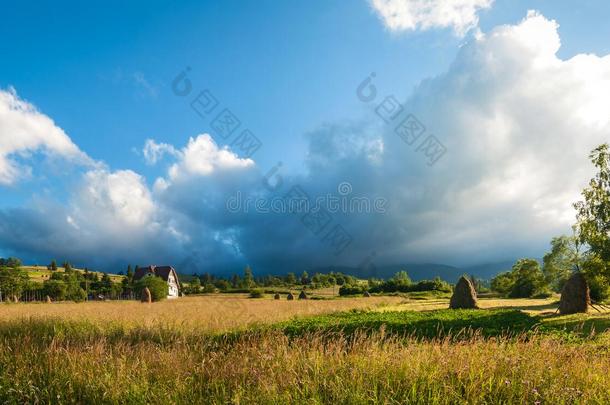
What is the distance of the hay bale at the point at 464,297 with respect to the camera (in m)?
31.3

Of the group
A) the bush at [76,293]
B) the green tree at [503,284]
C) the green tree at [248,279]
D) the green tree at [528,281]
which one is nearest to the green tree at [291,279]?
the green tree at [248,279]

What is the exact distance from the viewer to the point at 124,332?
1400 centimetres

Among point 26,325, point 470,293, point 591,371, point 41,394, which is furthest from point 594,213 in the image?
point 26,325

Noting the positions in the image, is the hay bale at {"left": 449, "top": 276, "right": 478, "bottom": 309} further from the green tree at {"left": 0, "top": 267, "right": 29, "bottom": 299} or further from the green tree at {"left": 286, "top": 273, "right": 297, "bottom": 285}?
the green tree at {"left": 286, "top": 273, "right": 297, "bottom": 285}

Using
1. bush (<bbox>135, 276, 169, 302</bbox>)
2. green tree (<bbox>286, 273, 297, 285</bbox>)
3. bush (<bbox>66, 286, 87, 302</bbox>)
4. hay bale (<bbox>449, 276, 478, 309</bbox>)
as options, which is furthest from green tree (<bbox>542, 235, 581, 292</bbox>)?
bush (<bbox>66, 286, 87, 302</bbox>)

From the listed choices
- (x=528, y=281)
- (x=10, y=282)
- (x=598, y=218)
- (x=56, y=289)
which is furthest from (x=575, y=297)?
(x=10, y=282)

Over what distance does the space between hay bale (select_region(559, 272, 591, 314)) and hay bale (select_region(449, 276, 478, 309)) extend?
22.7ft

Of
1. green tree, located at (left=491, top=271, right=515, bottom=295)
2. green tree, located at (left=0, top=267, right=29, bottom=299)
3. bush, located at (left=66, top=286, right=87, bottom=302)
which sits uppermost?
green tree, located at (left=0, top=267, right=29, bottom=299)

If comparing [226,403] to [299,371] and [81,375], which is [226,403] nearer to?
[299,371]

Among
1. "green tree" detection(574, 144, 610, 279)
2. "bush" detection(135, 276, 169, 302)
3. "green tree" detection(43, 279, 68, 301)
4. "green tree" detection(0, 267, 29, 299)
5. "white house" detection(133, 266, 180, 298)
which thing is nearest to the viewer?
"green tree" detection(574, 144, 610, 279)

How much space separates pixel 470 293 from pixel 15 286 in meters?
80.7

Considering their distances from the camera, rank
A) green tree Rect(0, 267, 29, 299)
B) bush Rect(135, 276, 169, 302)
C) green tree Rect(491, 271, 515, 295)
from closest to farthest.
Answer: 1. bush Rect(135, 276, 169, 302)
2. green tree Rect(491, 271, 515, 295)
3. green tree Rect(0, 267, 29, 299)

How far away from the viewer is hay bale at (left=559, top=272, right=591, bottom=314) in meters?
24.9

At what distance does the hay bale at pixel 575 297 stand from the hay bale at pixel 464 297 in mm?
6932
